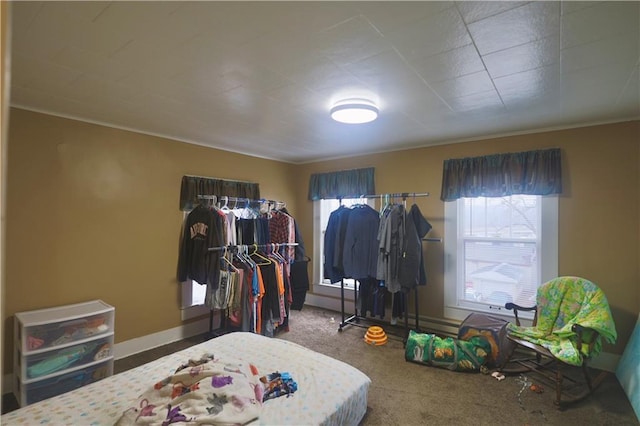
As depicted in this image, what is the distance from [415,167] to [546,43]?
2421 millimetres

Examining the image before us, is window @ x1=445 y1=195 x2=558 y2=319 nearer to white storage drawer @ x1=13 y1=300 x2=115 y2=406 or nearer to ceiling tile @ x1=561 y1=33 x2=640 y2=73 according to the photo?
ceiling tile @ x1=561 y1=33 x2=640 y2=73

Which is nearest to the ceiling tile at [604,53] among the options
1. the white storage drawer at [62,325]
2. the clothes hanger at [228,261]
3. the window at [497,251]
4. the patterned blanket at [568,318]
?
the window at [497,251]

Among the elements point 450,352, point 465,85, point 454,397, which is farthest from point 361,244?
point 465,85

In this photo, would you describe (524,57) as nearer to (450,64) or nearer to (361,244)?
(450,64)

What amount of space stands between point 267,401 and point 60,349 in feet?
6.26

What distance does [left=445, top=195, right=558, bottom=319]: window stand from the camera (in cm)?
328

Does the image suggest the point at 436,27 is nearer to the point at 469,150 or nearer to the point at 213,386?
the point at 213,386

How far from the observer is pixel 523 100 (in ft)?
8.21

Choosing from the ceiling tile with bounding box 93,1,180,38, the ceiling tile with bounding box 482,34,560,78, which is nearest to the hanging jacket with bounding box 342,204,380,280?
the ceiling tile with bounding box 482,34,560,78

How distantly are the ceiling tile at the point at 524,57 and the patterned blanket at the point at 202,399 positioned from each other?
89.6 inches

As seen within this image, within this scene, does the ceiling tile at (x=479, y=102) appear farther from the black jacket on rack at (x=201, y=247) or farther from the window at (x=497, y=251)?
the black jacket on rack at (x=201, y=247)

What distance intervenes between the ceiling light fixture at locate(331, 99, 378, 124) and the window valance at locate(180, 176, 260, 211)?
1.99 m

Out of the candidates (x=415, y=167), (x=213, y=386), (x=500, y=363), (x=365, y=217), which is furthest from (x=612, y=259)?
(x=213, y=386)

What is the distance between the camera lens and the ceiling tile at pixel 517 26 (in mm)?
1459
